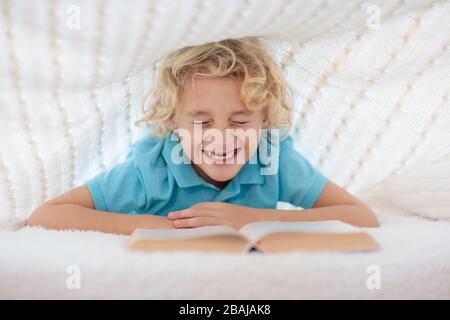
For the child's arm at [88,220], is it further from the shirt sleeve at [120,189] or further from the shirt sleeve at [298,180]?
the shirt sleeve at [298,180]

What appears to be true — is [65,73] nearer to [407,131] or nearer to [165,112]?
[165,112]

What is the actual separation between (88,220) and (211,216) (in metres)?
0.21

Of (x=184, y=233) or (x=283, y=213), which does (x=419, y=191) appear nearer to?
(x=283, y=213)

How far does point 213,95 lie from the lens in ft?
3.28

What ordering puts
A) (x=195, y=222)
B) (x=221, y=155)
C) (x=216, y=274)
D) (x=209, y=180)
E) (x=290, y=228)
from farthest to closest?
(x=209, y=180) < (x=221, y=155) < (x=195, y=222) < (x=290, y=228) < (x=216, y=274)

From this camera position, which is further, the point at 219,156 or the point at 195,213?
the point at 219,156

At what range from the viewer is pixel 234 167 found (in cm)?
106

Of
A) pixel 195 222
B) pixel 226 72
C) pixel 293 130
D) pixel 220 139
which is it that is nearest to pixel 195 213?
pixel 195 222

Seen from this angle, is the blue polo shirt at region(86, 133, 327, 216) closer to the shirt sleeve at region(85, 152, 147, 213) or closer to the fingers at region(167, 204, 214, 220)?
the shirt sleeve at region(85, 152, 147, 213)

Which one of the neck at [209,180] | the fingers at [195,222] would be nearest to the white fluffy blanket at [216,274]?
the fingers at [195,222]

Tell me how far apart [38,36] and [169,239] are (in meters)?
0.35

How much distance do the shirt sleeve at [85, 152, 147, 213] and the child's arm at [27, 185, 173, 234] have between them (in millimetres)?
98

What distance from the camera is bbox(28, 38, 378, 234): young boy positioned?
0.96m

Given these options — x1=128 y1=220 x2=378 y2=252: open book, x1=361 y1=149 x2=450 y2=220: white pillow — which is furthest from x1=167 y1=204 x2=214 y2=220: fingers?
x1=361 y1=149 x2=450 y2=220: white pillow
